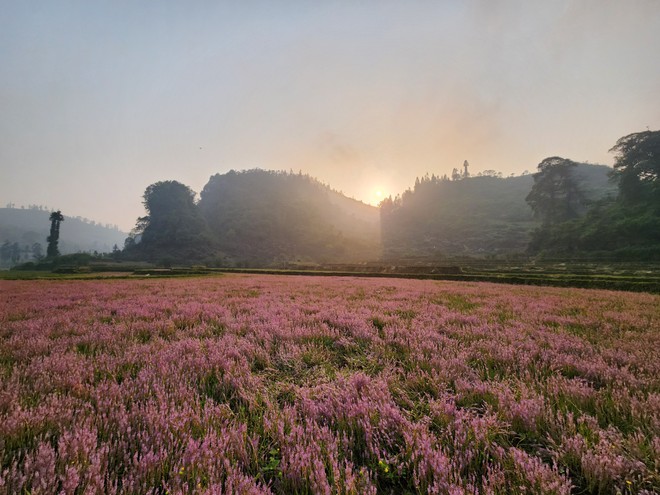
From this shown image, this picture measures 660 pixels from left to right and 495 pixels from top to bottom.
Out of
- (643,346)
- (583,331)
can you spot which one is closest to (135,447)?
(643,346)

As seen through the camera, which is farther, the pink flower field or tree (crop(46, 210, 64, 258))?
tree (crop(46, 210, 64, 258))

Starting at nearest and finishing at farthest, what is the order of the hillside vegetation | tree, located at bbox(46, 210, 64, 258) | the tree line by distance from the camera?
the tree line
tree, located at bbox(46, 210, 64, 258)
the hillside vegetation

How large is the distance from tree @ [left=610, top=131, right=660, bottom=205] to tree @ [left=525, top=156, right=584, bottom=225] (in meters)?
18.7

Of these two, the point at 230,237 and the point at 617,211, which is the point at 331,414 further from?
the point at 230,237

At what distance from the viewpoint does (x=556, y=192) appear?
121 meters

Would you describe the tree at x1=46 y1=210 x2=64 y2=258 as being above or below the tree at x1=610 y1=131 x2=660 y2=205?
below

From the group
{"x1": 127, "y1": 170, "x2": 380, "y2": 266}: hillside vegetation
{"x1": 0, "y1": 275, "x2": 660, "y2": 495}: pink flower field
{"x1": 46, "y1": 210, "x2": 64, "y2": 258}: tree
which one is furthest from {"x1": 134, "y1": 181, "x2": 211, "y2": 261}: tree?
{"x1": 0, "y1": 275, "x2": 660, "y2": 495}: pink flower field

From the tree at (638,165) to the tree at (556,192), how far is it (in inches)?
735

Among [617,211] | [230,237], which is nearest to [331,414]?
[617,211]

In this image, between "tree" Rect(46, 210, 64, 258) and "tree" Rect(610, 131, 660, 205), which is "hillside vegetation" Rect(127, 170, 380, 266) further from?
"tree" Rect(610, 131, 660, 205)

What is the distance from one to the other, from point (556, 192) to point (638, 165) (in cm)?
2792

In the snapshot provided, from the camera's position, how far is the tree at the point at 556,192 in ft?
384

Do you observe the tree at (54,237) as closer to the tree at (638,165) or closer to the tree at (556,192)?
the tree at (556,192)

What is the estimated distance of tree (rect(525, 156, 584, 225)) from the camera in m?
117
